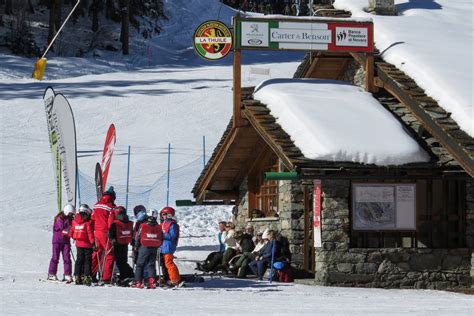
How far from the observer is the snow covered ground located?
523 inches

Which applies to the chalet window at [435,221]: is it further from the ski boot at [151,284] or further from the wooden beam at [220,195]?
the wooden beam at [220,195]

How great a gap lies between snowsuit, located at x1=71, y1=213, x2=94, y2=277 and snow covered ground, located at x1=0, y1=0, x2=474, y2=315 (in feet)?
2.73

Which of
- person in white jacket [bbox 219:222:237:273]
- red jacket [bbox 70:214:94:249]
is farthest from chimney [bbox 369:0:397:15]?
red jacket [bbox 70:214:94:249]

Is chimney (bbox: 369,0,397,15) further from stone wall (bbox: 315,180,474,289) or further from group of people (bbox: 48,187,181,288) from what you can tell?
group of people (bbox: 48,187,181,288)

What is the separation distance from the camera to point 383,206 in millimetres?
18922

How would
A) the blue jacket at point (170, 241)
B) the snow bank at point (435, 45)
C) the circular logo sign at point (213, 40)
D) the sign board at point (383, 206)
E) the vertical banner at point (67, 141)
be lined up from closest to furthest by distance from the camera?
the blue jacket at point (170, 241) → the sign board at point (383, 206) → the snow bank at point (435, 45) → the vertical banner at point (67, 141) → the circular logo sign at point (213, 40)

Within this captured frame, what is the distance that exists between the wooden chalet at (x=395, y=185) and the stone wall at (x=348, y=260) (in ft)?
0.05

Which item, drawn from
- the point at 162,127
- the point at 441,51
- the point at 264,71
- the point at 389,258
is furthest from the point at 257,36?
the point at 162,127

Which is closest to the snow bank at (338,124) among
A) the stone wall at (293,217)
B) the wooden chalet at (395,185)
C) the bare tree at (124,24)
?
the wooden chalet at (395,185)

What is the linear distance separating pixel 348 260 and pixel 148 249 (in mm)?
3813

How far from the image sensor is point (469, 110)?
1830 centimetres

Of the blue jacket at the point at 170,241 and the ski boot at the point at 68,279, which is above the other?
the blue jacket at the point at 170,241

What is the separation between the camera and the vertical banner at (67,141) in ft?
65.8

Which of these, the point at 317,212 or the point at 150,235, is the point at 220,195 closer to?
the point at 317,212
